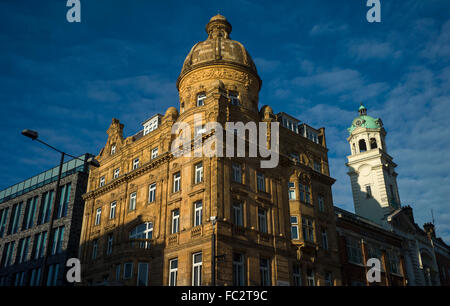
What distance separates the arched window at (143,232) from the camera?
37.4m

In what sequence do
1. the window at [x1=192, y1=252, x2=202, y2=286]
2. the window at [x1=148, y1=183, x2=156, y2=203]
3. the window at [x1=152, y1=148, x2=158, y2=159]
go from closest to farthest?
the window at [x1=192, y1=252, x2=202, y2=286] < the window at [x1=148, y1=183, x2=156, y2=203] < the window at [x1=152, y1=148, x2=158, y2=159]

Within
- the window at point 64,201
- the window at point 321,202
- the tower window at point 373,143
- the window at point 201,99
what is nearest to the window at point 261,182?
the window at point 321,202

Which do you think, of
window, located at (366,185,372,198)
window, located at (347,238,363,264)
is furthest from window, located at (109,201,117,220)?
window, located at (366,185,372,198)

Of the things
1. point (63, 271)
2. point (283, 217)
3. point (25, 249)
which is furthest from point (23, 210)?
point (283, 217)

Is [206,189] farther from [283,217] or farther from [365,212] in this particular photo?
[365,212]

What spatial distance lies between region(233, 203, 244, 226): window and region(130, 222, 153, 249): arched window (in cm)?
859

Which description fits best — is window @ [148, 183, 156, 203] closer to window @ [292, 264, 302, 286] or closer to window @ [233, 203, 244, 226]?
window @ [233, 203, 244, 226]

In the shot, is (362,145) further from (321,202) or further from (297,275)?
(297,275)

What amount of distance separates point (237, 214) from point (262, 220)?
298cm

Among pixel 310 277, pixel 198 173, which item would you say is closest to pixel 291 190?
pixel 310 277

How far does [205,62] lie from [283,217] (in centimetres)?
1715

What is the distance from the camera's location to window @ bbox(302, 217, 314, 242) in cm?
3883

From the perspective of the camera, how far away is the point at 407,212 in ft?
214

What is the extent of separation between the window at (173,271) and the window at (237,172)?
8.40 m
